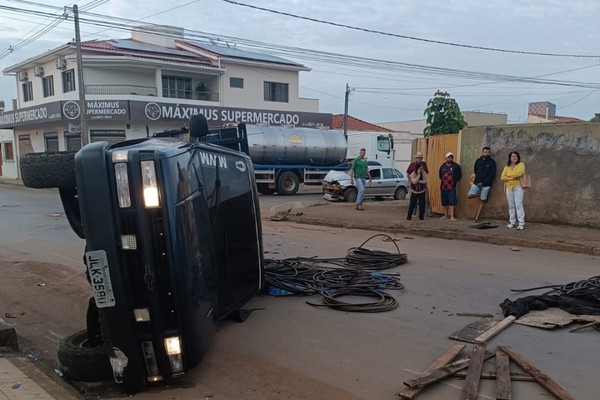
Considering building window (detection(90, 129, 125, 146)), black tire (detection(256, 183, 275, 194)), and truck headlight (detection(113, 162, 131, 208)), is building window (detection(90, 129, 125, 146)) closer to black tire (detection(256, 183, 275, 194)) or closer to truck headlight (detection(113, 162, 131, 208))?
black tire (detection(256, 183, 275, 194))

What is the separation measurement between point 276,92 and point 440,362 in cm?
3436

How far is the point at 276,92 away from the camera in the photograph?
3712 centimetres

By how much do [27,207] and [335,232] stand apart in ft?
40.6

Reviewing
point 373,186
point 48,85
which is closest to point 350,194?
point 373,186

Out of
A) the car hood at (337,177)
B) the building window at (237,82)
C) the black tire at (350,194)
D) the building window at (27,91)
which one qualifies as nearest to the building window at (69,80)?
the building window at (27,91)

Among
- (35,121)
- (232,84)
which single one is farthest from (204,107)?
(35,121)

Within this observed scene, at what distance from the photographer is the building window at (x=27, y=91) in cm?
3709

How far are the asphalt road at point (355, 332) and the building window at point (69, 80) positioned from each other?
84.4 ft

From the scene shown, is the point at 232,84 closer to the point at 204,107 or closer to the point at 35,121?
the point at 204,107

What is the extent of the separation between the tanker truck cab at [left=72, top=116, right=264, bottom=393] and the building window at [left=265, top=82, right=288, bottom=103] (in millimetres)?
33486

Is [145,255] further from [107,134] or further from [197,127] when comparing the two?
[107,134]

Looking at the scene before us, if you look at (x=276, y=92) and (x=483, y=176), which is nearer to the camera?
(x=483, y=176)

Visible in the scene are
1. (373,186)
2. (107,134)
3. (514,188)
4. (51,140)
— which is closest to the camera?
(514,188)

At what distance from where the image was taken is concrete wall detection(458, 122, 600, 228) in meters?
10.6
